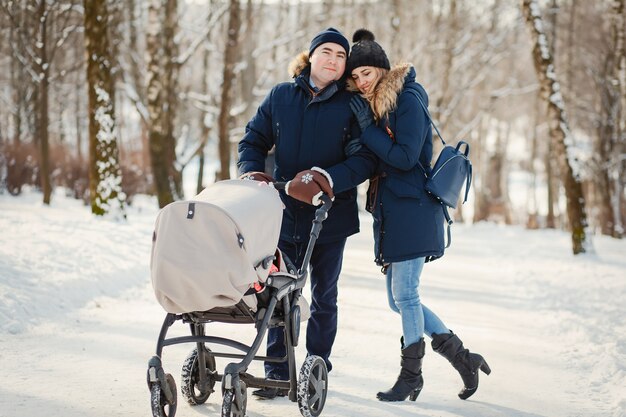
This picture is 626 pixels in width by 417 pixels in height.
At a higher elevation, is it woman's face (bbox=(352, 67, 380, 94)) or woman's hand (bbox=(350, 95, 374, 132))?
woman's face (bbox=(352, 67, 380, 94))

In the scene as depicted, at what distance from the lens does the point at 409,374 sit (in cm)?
451

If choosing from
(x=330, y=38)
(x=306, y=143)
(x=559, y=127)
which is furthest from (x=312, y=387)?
(x=559, y=127)

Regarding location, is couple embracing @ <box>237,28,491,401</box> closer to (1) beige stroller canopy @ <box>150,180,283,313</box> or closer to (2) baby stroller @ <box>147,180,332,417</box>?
(2) baby stroller @ <box>147,180,332,417</box>

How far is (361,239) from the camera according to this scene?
1606cm

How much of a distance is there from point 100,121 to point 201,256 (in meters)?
9.58

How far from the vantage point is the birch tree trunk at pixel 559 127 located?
12.3 m

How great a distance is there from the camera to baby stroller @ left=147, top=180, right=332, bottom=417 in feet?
11.1

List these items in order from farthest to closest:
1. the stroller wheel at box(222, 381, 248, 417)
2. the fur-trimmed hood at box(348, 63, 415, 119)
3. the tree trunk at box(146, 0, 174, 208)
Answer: the tree trunk at box(146, 0, 174, 208), the fur-trimmed hood at box(348, 63, 415, 119), the stroller wheel at box(222, 381, 248, 417)

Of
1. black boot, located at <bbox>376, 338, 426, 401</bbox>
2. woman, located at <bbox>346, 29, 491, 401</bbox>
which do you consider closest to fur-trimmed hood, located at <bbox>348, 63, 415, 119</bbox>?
woman, located at <bbox>346, 29, 491, 401</bbox>

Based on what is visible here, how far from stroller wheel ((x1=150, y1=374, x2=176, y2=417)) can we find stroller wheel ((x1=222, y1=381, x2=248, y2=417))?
0.37 metres

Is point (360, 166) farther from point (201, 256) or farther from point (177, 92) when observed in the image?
point (177, 92)

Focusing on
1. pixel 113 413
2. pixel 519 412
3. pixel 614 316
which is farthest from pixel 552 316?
pixel 113 413

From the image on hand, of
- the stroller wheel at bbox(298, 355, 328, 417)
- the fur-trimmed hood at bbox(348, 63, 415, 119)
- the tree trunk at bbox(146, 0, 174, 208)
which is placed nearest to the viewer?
the stroller wheel at bbox(298, 355, 328, 417)

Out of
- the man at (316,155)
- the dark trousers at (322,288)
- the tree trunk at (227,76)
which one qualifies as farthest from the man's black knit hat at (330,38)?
the tree trunk at (227,76)
